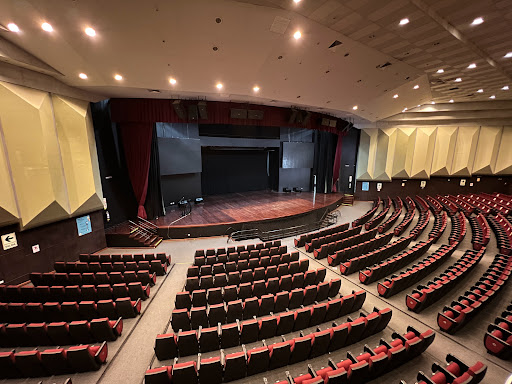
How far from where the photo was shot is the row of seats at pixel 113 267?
6.09 metres

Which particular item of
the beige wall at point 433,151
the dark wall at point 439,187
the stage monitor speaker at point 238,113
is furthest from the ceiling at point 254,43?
the dark wall at point 439,187

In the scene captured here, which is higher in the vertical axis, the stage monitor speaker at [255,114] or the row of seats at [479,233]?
the stage monitor speaker at [255,114]

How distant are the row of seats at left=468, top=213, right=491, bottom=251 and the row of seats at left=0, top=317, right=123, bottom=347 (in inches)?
421

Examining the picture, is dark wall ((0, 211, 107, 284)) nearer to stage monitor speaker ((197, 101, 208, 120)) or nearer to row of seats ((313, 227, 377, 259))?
stage monitor speaker ((197, 101, 208, 120))

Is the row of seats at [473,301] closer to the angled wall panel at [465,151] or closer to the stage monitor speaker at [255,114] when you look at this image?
the stage monitor speaker at [255,114]

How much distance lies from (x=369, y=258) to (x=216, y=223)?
245 inches

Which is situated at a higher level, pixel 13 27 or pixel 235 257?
pixel 13 27

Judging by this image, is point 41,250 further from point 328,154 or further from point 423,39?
point 328,154

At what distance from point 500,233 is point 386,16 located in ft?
29.6

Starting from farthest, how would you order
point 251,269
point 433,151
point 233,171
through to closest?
point 233,171, point 433,151, point 251,269

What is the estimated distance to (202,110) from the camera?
8.85 meters

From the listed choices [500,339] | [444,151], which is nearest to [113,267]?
[500,339]

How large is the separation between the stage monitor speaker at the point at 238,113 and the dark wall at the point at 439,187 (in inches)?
471

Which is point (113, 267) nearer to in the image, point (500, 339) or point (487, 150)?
point (500, 339)
